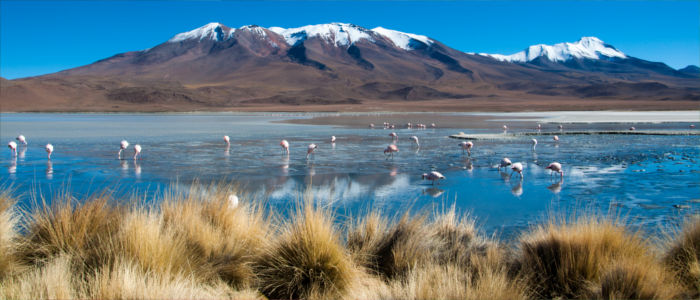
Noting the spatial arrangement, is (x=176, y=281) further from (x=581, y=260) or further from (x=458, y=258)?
(x=581, y=260)

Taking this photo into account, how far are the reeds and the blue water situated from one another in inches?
20.6

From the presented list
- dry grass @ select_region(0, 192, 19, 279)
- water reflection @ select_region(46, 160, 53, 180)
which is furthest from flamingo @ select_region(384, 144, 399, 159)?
dry grass @ select_region(0, 192, 19, 279)

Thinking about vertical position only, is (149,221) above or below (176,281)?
above

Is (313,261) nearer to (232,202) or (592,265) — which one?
(232,202)

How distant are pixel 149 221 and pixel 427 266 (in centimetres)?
224

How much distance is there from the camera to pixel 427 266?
4.36 metres

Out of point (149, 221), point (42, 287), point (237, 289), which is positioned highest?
point (149, 221)

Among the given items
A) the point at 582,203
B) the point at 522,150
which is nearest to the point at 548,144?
the point at 522,150

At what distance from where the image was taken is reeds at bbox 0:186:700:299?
3.72 meters

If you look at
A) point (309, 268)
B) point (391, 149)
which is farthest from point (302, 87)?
point (309, 268)

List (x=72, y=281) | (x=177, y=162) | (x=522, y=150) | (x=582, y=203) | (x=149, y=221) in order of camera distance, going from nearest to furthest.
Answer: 1. (x=72, y=281)
2. (x=149, y=221)
3. (x=582, y=203)
4. (x=177, y=162)
5. (x=522, y=150)

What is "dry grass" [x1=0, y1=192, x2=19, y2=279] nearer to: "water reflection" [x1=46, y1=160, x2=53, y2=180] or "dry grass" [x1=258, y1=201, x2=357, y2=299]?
"dry grass" [x1=258, y1=201, x2=357, y2=299]

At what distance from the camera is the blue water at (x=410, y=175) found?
24.6 ft

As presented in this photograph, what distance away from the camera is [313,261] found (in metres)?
4.19
